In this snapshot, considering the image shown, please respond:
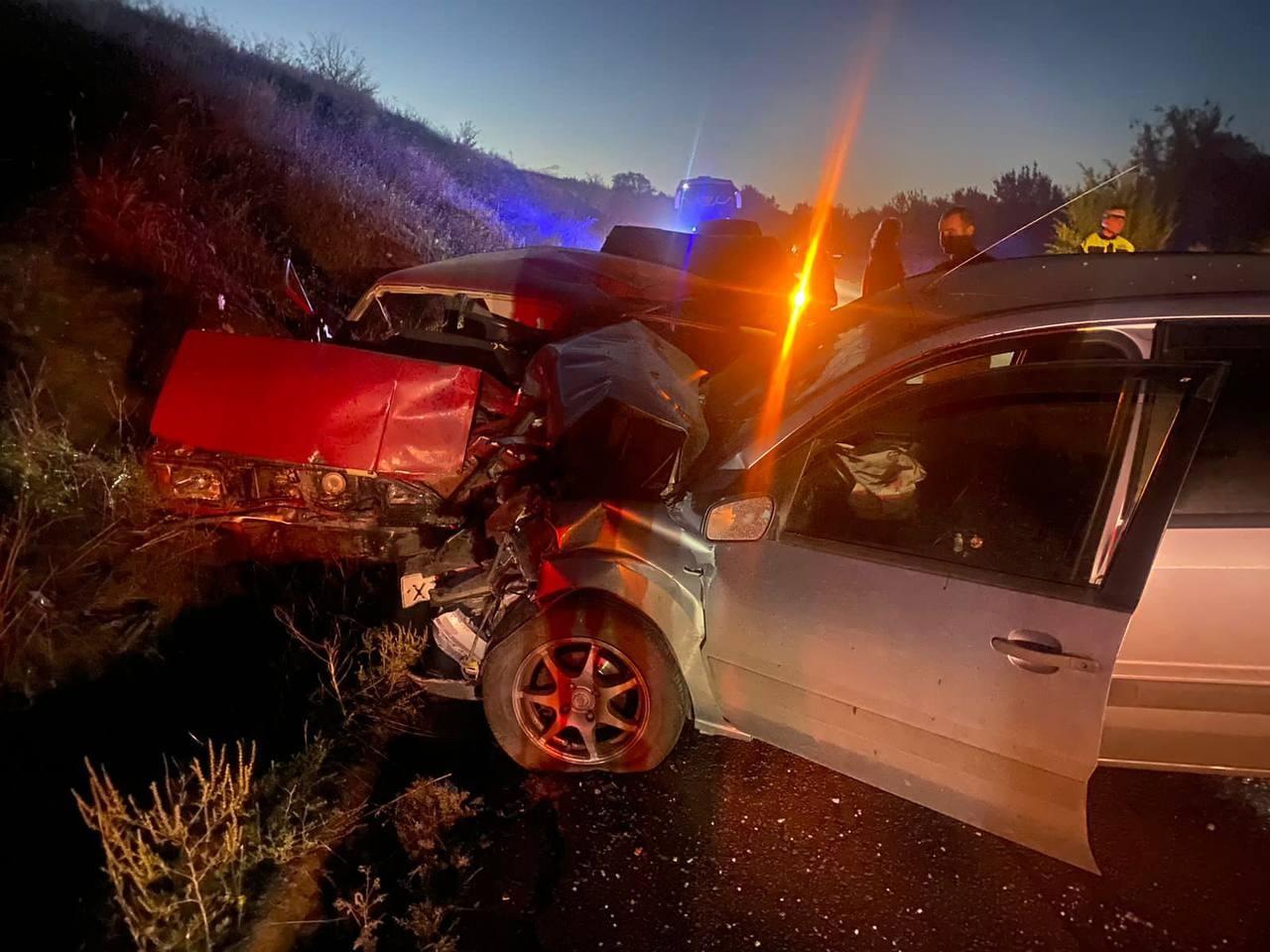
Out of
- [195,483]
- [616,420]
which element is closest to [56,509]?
[195,483]

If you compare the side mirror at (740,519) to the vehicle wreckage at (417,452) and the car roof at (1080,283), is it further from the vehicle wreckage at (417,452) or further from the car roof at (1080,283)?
the car roof at (1080,283)

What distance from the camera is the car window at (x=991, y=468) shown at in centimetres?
208

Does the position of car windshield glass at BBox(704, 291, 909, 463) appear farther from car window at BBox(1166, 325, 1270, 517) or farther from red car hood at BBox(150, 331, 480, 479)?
red car hood at BBox(150, 331, 480, 479)

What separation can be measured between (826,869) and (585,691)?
0.94 metres

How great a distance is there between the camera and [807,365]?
9.49 ft

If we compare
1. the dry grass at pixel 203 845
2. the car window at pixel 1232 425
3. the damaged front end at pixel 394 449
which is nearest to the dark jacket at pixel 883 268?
the damaged front end at pixel 394 449

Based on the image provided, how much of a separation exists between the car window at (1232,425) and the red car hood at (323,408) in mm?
2512

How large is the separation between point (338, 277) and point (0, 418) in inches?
203

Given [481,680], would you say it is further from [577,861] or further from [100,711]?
[100,711]

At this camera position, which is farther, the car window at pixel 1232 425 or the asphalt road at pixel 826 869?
the asphalt road at pixel 826 869

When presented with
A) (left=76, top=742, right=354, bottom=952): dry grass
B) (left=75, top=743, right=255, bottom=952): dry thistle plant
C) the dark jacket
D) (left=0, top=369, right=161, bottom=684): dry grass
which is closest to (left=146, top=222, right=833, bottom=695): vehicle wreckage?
(left=0, top=369, right=161, bottom=684): dry grass

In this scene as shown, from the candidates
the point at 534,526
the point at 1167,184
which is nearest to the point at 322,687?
the point at 534,526

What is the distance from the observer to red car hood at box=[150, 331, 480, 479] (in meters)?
3.33

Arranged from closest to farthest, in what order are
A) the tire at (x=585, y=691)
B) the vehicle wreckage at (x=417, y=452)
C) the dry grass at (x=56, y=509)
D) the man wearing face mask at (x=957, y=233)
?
the tire at (x=585, y=691)
the dry grass at (x=56, y=509)
the vehicle wreckage at (x=417, y=452)
the man wearing face mask at (x=957, y=233)
